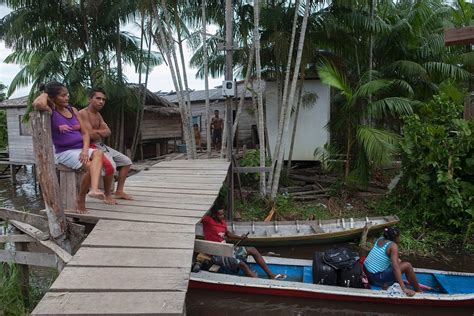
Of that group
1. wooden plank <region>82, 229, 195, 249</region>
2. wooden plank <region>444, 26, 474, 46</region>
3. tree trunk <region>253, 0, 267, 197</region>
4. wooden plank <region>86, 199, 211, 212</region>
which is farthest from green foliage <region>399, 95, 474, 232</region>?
wooden plank <region>82, 229, 195, 249</region>

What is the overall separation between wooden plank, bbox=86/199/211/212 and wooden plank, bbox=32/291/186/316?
1885 millimetres

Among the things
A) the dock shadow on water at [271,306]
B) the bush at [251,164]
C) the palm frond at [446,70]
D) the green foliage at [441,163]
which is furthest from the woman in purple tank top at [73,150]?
the palm frond at [446,70]

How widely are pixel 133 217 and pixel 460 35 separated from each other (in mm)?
4142

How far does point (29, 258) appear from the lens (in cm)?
443

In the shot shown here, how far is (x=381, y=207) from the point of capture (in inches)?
392

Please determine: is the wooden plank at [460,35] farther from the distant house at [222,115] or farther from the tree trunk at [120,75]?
the distant house at [222,115]

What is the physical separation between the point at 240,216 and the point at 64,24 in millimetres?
9769

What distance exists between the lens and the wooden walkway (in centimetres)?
243

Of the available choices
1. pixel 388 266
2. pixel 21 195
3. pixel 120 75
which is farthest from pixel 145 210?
pixel 21 195

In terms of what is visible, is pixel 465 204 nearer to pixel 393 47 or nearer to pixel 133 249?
pixel 393 47

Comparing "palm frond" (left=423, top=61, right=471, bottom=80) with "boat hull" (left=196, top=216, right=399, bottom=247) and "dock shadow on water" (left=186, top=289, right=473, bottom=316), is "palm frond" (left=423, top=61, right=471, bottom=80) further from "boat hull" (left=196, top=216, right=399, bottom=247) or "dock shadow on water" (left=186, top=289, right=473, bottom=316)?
"dock shadow on water" (left=186, top=289, right=473, bottom=316)

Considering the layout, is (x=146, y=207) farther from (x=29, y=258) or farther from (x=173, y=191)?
(x=29, y=258)

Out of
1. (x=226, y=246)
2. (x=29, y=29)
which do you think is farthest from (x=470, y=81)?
(x=29, y=29)

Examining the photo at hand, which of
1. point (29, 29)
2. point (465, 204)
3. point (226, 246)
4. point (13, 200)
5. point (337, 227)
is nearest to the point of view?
point (226, 246)
